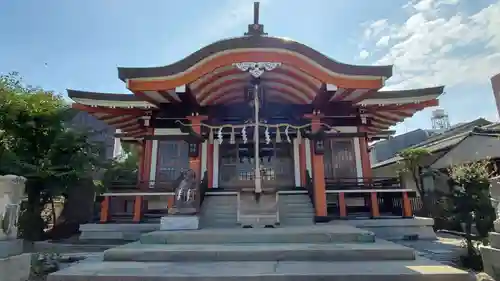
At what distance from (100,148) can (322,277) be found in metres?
9.70

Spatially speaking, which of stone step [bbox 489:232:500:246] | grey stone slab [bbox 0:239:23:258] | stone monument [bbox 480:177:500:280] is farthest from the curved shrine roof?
grey stone slab [bbox 0:239:23:258]

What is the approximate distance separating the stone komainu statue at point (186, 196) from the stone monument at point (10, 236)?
136 inches

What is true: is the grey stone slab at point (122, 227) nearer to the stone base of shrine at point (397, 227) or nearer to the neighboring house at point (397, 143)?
the stone base of shrine at point (397, 227)

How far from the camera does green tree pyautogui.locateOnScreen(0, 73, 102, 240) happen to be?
9.16 metres

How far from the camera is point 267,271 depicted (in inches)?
158

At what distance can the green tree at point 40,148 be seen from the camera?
9164mm

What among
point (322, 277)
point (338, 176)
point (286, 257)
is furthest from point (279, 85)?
point (322, 277)

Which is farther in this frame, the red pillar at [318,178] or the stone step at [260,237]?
the red pillar at [318,178]

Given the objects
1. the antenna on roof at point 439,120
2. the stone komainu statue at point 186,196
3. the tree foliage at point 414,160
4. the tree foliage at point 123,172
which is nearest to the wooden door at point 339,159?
the tree foliage at point 414,160

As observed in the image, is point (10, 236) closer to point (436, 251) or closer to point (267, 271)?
point (267, 271)

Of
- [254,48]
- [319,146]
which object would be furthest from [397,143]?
[254,48]

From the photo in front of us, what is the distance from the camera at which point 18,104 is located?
30.6 ft

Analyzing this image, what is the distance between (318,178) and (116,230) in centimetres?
607

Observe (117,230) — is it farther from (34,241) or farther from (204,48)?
(204,48)
